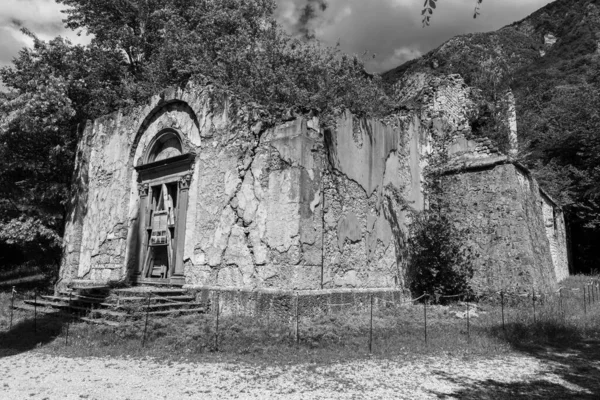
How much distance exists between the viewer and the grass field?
24.1ft

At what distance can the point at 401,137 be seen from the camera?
12578 millimetres

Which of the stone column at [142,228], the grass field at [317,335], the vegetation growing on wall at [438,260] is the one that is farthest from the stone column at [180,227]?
the vegetation growing on wall at [438,260]

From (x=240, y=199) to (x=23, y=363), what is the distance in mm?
5059

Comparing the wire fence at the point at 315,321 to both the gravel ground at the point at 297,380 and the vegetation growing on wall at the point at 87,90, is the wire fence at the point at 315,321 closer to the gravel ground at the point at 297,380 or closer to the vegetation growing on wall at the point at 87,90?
the gravel ground at the point at 297,380

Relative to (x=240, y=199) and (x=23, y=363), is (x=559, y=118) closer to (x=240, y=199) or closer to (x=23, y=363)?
Answer: (x=240, y=199)

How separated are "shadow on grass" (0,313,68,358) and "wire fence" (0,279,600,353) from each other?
58mm

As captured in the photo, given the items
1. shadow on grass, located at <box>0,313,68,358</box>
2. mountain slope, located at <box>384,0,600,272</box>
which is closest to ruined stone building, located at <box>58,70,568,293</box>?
shadow on grass, located at <box>0,313,68,358</box>

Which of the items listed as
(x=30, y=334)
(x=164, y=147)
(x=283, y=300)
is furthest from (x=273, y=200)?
(x=30, y=334)

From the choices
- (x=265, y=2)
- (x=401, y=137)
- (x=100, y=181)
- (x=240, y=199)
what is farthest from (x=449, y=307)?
(x=265, y=2)

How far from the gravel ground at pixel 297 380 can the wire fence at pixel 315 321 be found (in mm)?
986

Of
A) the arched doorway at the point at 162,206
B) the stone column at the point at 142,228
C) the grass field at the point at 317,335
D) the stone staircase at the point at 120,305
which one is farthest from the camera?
the stone column at the point at 142,228

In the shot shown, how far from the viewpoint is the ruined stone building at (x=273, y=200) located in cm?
966

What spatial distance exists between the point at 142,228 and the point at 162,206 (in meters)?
0.91

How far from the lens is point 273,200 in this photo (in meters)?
9.68
